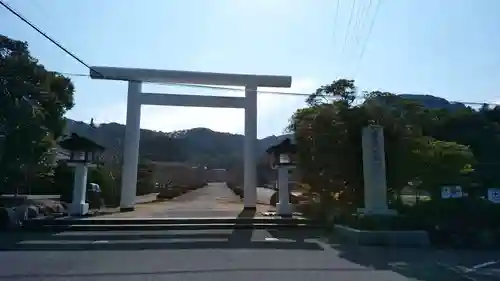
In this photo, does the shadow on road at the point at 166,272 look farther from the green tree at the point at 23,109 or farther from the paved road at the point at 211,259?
the green tree at the point at 23,109

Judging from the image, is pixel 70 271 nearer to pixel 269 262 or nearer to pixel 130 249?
pixel 130 249

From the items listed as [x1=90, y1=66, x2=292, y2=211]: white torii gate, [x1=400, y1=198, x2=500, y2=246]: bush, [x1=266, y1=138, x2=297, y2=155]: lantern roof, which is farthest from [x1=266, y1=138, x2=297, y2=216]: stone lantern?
[x1=400, y1=198, x2=500, y2=246]: bush

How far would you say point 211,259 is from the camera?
807 centimetres

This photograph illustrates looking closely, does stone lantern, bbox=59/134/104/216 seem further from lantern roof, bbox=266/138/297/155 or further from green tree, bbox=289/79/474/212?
green tree, bbox=289/79/474/212

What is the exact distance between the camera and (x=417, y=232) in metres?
10.2

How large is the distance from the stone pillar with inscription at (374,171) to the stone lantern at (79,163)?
28.2 ft

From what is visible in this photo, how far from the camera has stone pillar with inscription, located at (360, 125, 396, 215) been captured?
36.7 ft

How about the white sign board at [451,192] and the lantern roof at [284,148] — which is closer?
the white sign board at [451,192]

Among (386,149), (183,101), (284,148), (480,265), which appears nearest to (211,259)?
(480,265)

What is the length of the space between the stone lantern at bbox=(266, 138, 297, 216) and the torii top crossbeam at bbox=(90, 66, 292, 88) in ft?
9.76

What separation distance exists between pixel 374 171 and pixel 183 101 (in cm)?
879

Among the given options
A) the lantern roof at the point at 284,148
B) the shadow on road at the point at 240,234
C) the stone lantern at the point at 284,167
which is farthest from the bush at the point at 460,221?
the lantern roof at the point at 284,148

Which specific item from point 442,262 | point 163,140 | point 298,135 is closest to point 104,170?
point 298,135

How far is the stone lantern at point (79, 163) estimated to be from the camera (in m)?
14.1
